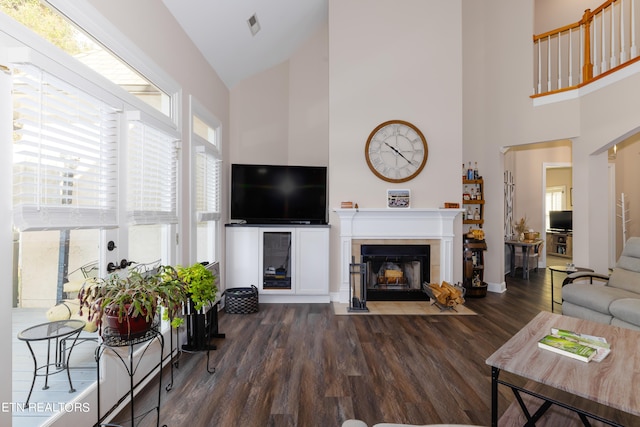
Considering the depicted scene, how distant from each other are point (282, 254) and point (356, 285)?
1.14m

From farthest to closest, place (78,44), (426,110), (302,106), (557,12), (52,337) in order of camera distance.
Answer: (557,12)
(302,106)
(426,110)
(78,44)
(52,337)

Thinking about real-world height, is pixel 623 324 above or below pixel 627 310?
below

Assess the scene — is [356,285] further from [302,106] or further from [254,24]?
[254,24]

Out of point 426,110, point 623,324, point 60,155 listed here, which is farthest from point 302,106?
point 623,324

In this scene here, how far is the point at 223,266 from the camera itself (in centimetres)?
424

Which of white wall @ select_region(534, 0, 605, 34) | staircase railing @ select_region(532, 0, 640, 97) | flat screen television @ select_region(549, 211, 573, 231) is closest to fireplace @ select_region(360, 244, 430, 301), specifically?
staircase railing @ select_region(532, 0, 640, 97)

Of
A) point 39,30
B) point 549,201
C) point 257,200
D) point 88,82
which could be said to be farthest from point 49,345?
point 549,201

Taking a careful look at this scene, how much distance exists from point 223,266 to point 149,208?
1966 millimetres

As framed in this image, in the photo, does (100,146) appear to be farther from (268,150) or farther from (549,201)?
(549,201)

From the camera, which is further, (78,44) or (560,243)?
(560,243)

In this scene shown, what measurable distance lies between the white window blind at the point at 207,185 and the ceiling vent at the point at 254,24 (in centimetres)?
160

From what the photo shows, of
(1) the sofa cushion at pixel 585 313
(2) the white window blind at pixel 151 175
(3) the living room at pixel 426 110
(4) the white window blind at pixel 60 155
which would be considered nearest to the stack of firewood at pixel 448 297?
(3) the living room at pixel 426 110

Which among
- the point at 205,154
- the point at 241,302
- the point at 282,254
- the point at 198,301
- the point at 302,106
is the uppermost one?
the point at 302,106

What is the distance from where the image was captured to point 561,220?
7914 mm
